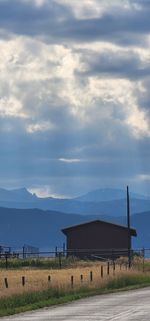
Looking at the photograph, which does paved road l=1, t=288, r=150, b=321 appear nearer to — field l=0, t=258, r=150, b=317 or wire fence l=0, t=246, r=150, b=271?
field l=0, t=258, r=150, b=317

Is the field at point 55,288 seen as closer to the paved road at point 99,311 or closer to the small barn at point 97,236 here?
the paved road at point 99,311

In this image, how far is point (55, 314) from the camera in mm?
25000

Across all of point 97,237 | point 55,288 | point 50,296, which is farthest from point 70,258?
point 50,296

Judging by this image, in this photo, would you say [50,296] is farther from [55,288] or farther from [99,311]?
[99,311]

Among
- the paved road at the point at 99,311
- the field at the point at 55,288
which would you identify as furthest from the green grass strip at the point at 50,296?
the paved road at the point at 99,311

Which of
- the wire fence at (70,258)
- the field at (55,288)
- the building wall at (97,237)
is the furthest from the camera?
the building wall at (97,237)

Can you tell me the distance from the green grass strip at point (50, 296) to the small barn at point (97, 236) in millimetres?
A: 34446

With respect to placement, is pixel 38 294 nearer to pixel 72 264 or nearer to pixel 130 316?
pixel 130 316

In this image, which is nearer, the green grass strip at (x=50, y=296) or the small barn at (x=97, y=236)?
the green grass strip at (x=50, y=296)

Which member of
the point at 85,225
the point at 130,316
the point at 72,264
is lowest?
the point at 130,316

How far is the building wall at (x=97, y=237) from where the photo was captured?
78.8m

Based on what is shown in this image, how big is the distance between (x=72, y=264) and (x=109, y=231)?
1664 cm

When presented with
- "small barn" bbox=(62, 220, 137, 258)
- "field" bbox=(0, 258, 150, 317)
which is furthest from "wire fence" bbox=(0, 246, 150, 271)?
"field" bbox=(0, 258, 150, 317)

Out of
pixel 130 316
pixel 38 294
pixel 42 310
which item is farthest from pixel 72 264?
pixel 130 316
